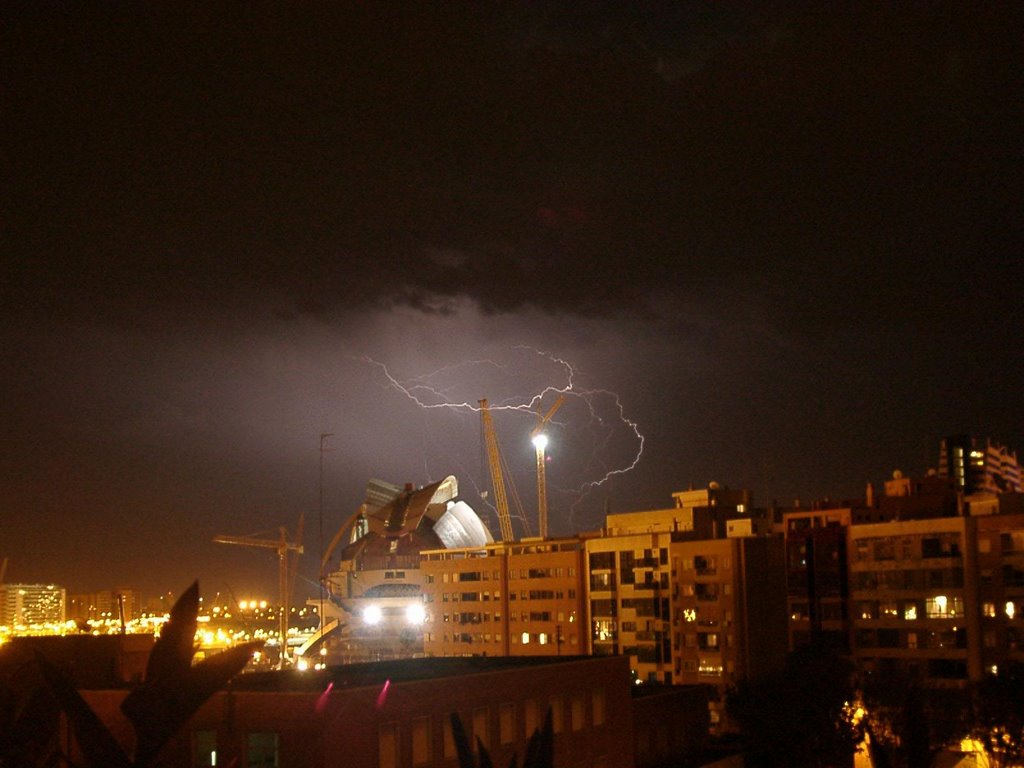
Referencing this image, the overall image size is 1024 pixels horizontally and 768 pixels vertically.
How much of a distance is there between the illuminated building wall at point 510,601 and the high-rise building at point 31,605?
48036 mm

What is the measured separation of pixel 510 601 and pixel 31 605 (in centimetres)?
6157

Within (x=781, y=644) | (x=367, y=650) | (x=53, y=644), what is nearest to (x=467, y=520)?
(x=367, y=650)

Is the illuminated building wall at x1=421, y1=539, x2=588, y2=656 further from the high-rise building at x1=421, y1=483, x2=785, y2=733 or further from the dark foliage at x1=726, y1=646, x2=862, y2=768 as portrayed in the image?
the dark foliage at x1=726, y1=646, x2=862, y2=768

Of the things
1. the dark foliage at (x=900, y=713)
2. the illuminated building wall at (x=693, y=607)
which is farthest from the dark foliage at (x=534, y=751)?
the illuminated building wall at (x=693, y=607)

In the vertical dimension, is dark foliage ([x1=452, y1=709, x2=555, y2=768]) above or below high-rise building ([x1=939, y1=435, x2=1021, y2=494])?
below

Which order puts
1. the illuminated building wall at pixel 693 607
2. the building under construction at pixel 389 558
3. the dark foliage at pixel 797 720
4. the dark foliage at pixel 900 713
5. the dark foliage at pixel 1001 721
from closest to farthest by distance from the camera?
the dark foliage at pixel 1001 721 < the dark foliage at pixel 900 713 < the dark foliage at pixel 797 720 < the illuminated building wall at pixel 693 607 < the building under construction at pixel 389 558

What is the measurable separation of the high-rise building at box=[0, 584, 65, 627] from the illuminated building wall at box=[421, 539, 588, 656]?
48036 millimetres

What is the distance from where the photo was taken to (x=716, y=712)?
34.2 meters

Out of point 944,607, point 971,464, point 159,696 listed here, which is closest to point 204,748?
point 159,696

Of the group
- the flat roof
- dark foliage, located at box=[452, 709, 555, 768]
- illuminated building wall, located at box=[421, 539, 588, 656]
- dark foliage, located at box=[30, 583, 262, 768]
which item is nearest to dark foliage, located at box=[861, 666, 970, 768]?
the flat roof

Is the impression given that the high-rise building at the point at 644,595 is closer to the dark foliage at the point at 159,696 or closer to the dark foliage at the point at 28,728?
the dark foliage at the point at 28,728

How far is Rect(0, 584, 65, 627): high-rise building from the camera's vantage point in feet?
281

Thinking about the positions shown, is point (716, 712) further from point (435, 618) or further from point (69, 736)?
point (69, 736)

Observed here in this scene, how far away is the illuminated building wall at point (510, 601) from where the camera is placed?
42.5 metres
